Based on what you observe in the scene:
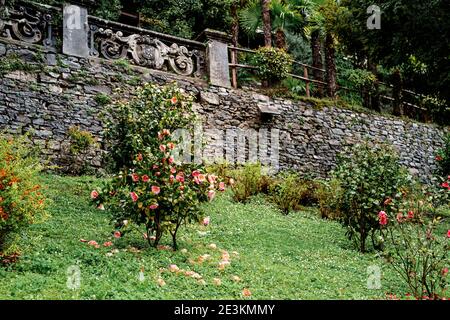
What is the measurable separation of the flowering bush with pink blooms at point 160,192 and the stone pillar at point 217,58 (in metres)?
5.92

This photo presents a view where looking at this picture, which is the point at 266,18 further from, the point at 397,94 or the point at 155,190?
the point at 155,190

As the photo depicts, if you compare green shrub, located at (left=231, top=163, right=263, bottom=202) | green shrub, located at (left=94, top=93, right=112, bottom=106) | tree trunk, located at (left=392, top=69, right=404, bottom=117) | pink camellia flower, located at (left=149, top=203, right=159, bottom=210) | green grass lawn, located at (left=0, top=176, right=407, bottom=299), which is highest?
tree trunk, located at (left=392, top=69, right=404, bottom=117)

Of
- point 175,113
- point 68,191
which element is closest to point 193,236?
point 175,113

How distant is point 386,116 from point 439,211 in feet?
11.5

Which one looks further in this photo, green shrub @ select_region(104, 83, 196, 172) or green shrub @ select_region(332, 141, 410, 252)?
green shrub @ select_region(104, 83, 196, 172)

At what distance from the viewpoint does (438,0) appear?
747 centimetres

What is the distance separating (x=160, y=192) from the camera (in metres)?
5.50

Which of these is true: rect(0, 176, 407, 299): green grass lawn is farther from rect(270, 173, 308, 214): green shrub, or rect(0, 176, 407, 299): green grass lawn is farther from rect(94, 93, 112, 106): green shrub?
rect(94, 93, 112, 106): green shrub

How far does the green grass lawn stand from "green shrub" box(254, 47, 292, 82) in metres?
5.76

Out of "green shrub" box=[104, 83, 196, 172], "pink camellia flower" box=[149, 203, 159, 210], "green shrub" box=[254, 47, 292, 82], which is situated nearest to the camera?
"pink camellia flower" box=[149, 203, 159, 210]

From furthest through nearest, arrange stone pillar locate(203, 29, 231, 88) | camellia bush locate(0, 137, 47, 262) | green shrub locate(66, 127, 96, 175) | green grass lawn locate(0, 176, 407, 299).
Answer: stone pillar locate(203, 29, 231, 88) < green shrub locate(66, 127, 96, 175) < camellia bush locate(0, 137, 47, 262) < green grass lawn locate(0, 176, 407, 299)

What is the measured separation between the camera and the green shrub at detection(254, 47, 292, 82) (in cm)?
1255

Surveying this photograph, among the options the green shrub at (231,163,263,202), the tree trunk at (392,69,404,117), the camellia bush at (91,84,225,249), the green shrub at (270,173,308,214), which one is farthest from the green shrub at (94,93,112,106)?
the tree trunk at (392,69,404,117)
